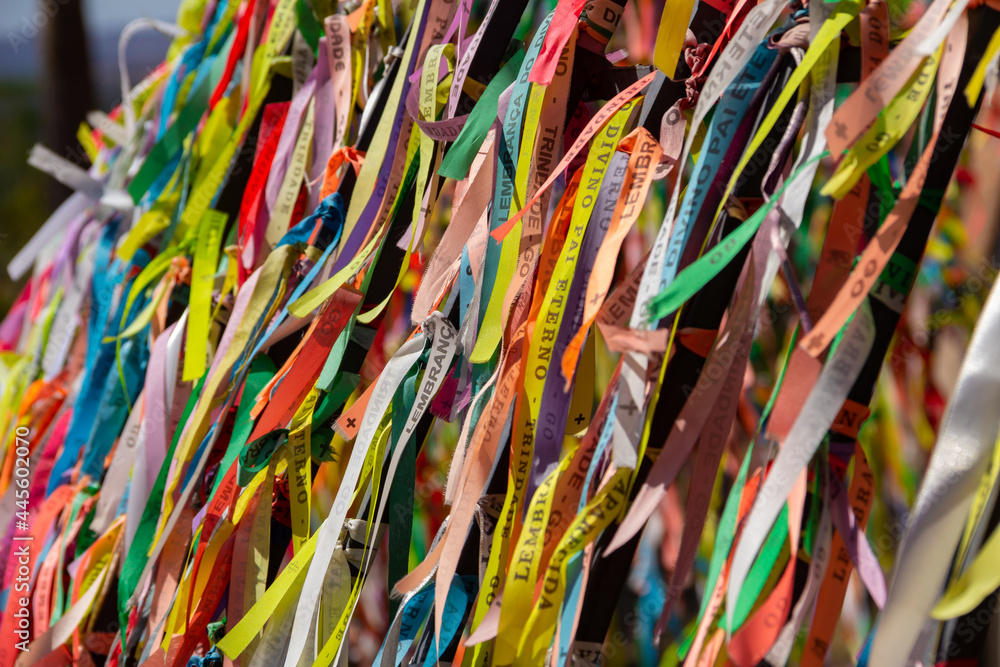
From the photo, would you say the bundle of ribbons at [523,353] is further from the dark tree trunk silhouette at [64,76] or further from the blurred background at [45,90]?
the dark tree trunk silhouette at [64,76]

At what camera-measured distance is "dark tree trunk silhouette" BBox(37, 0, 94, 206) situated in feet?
6.59

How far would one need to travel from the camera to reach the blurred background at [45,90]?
A: 198 centimetres

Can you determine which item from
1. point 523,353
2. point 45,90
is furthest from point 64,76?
point 523,353

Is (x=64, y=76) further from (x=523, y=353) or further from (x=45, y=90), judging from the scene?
(x=523, y=353)

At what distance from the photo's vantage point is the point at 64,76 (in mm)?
2051

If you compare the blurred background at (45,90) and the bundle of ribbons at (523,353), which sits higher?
the blurred background at (45,90)

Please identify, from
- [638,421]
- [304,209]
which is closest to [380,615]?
[304,209]

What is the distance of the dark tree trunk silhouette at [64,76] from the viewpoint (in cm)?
201

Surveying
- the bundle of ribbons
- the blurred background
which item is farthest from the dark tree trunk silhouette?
the bundle of ribbons

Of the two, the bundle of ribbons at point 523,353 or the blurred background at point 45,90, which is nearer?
the bundle of ribbons at point 523,353

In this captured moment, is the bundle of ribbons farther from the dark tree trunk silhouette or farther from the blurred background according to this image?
the dark tree trunk silhouette

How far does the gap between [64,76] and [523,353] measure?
2.09m

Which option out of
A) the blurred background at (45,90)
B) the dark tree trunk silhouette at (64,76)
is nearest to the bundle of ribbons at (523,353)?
the blurred background at (45,90)

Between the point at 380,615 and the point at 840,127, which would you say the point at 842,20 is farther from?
the point at 380,615
